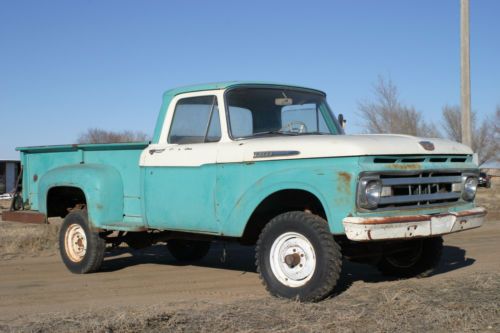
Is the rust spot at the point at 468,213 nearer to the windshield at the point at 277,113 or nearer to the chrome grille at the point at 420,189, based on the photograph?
the chrome grille at the point at 420,189

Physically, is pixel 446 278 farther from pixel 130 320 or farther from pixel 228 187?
pixel 130 320

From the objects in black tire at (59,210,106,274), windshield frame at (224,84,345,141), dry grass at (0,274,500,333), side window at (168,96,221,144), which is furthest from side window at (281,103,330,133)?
black tire at (59,210,106,274)

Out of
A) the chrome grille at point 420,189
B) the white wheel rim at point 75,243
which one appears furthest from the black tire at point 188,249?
the chrome grille at point 420,189

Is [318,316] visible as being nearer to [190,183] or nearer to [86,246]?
[190,183]

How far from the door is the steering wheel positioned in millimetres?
802

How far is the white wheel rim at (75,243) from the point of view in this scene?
8.14 metres

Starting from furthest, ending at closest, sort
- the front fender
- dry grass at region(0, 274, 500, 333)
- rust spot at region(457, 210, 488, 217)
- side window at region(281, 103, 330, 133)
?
the front fender → side window at region(281, 103, 330, 133) → rust spot at region(457, 210, 488, 217) → dry grass at region(0, 274, 500, 333)

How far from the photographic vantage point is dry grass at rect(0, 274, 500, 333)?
4.62 meters

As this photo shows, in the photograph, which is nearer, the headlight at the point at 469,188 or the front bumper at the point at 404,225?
the front bumper at the point at 404,225

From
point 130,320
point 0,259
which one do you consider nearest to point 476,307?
point 130,320

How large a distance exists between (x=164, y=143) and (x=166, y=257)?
317 cm

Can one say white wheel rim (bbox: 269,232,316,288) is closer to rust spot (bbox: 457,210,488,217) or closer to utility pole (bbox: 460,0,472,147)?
rust spot (bbox: 457,210,488,217)

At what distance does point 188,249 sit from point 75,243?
5.45 ft

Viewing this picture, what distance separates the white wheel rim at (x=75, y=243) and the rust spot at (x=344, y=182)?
4.01m
